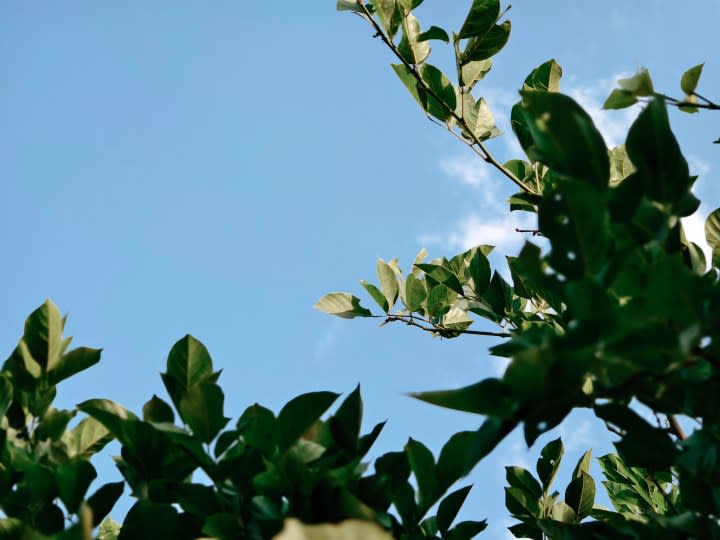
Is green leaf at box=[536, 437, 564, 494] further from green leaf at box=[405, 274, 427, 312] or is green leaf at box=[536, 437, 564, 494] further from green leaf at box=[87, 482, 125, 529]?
green leaf at box=[87, 482, 125, 529]

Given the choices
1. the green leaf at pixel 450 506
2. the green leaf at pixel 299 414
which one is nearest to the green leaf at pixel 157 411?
the green leaf at pixel 299 414

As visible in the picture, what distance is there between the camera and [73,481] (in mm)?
1235

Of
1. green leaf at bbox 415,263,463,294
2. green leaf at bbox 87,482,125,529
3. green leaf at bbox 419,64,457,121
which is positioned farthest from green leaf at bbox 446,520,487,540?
green leaf at bbox 419,64,457,121

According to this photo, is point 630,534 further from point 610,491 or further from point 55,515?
point 610,491

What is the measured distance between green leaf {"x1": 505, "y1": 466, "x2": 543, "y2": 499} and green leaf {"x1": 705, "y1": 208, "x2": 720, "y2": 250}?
2.33ft

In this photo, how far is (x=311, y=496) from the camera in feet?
3.75

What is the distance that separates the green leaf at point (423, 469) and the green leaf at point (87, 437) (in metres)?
0.57

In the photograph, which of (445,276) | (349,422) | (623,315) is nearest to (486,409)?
(623,315)

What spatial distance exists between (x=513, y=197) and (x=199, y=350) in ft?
4.41

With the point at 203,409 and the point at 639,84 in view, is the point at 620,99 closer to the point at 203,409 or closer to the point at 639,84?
the point at 639,84

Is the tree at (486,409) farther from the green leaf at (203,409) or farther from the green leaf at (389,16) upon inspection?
the green leaf at (389,16)

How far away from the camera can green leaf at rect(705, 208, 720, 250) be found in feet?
4.89

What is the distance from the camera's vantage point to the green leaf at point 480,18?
7.16 feet

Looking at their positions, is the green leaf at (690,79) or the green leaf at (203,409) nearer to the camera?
the green leaf at (203,409)
